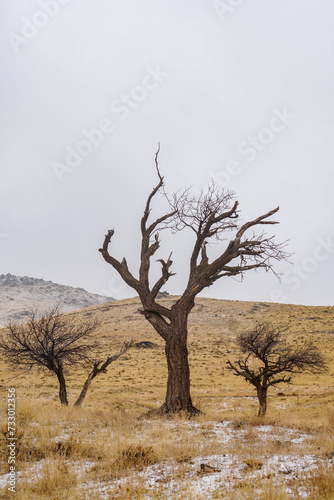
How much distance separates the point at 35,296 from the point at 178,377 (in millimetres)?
139445

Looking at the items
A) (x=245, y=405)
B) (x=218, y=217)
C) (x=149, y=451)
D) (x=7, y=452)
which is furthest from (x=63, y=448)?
(x=245, y=405)

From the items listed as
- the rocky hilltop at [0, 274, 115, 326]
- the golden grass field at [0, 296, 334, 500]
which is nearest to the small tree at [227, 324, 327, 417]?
the golden grass field at [0, 296, 334, 500]

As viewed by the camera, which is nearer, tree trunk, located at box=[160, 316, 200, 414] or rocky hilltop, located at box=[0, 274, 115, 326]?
tree trunk, located at box=[160, 316, 200, 414]

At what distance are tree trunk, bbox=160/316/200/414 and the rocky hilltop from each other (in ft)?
365

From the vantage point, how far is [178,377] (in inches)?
443

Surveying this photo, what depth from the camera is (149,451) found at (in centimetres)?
620

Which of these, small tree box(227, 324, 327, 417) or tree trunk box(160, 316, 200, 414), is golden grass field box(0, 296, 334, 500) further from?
small tree box(227, 324, 327, 417)

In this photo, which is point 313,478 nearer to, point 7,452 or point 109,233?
point 7,452

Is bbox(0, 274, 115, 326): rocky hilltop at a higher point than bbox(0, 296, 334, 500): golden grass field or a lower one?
higher

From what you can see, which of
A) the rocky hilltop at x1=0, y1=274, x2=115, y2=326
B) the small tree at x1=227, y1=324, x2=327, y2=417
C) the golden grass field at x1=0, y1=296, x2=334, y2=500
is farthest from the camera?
the rocky hilltop at x1=0, y1=274, x2=115, y2=326

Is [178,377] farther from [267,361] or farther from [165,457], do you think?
[267,361]

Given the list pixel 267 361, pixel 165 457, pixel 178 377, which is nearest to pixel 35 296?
pixel 267 361

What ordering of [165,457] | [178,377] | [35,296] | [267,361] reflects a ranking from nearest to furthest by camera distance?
[165,457] → [178,377] → [267,361] → [35,296]

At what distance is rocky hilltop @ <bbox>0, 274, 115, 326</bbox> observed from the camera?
124312 mm
